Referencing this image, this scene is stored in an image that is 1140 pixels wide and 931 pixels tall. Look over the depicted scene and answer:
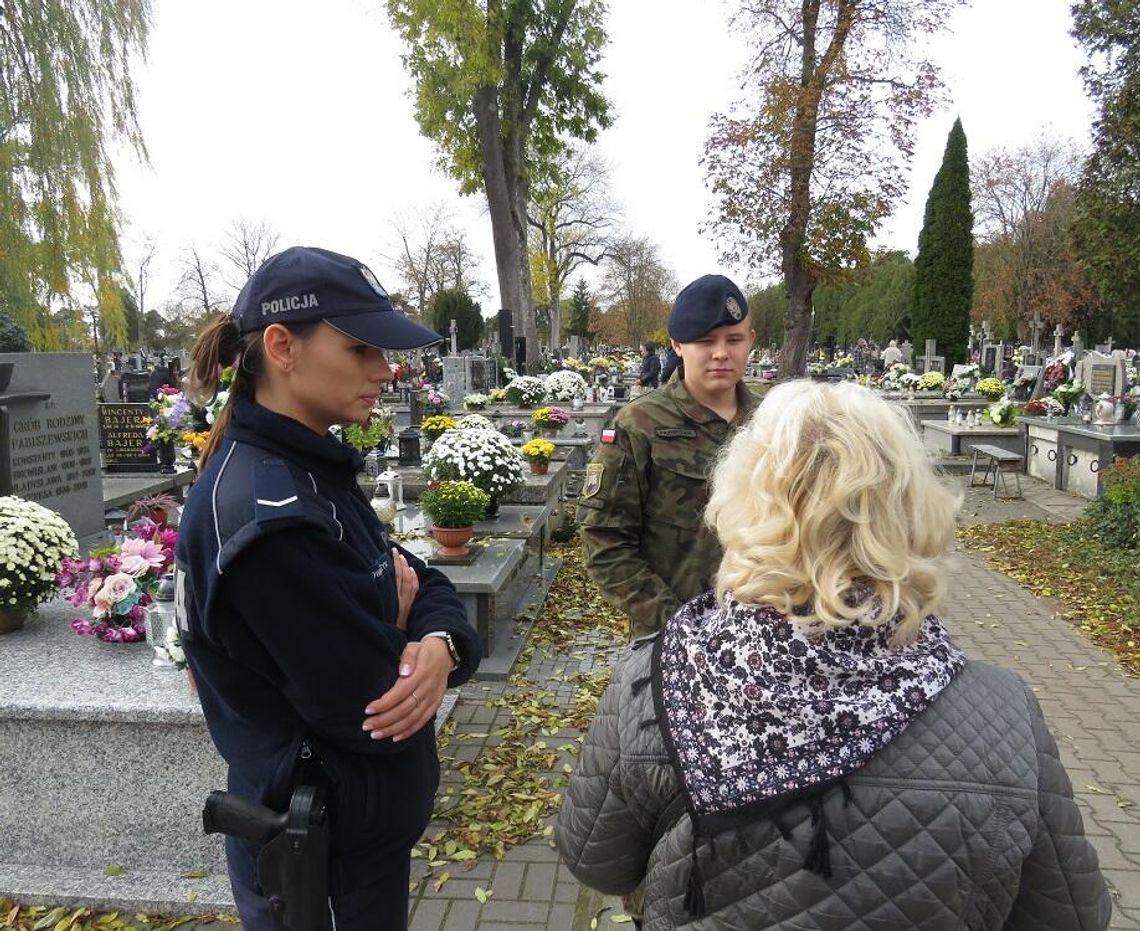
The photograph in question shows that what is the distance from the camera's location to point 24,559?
11.7 ft

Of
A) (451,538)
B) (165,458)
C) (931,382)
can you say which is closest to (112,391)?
(165,458)

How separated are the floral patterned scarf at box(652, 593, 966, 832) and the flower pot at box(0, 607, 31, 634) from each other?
355cm

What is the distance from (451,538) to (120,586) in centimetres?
234

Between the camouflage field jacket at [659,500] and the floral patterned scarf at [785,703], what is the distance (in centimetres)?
148

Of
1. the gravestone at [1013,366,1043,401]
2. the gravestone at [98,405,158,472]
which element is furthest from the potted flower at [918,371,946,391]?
the gravestone at [98,405,158,472]

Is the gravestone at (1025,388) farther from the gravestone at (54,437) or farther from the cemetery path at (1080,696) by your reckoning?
the gravestone at (54,437)

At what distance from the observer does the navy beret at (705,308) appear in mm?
2766

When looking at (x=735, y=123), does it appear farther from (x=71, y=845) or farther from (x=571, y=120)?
(x=71, y=845)

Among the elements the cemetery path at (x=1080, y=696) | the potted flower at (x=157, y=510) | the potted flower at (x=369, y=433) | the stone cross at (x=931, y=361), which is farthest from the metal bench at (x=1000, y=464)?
the stone cross at (x=931, y=361)

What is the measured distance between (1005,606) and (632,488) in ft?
17.5

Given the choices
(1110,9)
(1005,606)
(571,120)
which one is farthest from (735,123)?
(1005,606)

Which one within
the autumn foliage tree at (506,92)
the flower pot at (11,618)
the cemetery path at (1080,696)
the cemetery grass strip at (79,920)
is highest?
the autumn foliage tree at (506,92)

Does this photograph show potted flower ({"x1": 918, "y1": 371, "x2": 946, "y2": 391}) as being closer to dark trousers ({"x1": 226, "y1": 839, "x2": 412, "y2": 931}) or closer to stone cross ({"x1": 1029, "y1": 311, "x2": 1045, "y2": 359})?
dark trousers ({"x1": 226, "y1": 839, "x2": 412, "y2": 931})

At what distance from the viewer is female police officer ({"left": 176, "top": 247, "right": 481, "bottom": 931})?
141cm
